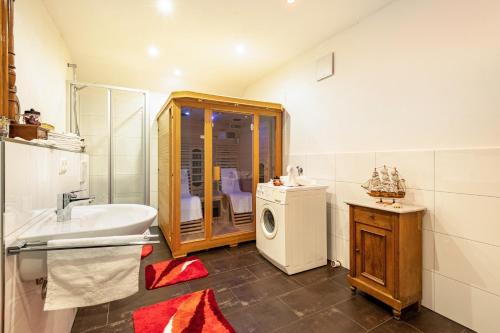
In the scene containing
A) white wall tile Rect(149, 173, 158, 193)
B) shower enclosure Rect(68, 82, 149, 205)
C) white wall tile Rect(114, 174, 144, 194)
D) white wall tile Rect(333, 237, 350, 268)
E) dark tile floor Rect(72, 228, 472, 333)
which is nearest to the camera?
dark tile floor Rect(72, 228, 472, 333)

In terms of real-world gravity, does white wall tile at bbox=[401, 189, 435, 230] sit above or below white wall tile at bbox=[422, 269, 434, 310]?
above

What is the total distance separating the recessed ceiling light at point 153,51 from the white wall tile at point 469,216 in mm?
3258

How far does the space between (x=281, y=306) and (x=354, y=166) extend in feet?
4.91

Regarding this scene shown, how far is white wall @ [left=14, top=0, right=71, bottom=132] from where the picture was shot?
162 cm

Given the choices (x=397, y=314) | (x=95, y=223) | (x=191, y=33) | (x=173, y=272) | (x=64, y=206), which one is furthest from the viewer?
(x=191, y=33)

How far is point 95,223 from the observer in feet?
5.16

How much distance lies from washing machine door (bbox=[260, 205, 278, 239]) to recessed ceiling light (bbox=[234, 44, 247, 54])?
6.43 ft

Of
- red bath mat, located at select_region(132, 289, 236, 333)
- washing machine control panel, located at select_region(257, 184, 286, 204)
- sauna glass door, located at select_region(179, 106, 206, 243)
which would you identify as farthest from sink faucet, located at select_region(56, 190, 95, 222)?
washing machine control panel, located at select_region(257, 184, 286, 204)

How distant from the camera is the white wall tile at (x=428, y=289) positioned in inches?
70.7

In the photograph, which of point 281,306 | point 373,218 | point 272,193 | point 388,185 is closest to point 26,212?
point 281,306

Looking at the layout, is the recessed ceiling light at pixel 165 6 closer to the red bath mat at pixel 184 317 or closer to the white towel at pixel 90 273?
the white towel at pixel 90 273

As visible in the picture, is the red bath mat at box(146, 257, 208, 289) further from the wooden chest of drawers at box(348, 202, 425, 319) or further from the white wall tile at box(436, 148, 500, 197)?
the white wall tile at box(436, 148, 500, 197)

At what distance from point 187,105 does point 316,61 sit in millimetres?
1654

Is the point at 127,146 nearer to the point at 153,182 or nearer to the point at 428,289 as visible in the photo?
the point at 153,182
